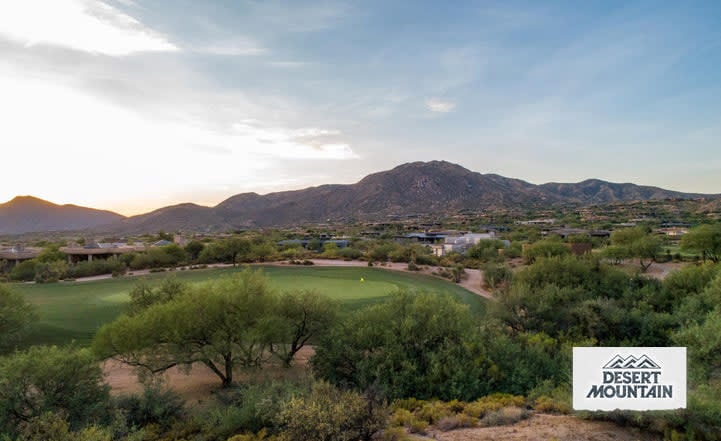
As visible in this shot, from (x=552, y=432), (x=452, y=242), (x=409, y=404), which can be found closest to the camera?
(x=552, y=432)

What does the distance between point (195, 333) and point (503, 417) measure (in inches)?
430

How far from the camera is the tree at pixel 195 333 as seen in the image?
1438 cm

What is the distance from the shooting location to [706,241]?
40.5m

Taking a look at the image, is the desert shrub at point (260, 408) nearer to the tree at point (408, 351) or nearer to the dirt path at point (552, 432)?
the tree at point (408, 351)

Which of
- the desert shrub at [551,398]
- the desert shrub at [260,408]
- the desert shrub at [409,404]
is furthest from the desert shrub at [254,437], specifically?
the desert shrub at [551,398]

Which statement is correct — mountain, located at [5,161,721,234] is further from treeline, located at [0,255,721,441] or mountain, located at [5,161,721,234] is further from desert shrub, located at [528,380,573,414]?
desert shrub, located at [528,380,573,414]

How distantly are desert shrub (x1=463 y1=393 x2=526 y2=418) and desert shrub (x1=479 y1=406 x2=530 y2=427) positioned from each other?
327 mm

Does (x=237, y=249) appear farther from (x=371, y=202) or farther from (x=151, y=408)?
(x=371, y=202)

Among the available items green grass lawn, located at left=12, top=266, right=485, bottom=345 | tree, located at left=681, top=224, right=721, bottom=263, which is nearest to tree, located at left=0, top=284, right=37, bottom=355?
green grass lawn, located at left=12, top=266, right=485, bottom=345

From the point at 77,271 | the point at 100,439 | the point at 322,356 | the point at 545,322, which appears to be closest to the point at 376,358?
the point at 322,356

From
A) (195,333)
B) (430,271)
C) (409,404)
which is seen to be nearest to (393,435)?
(409,404)

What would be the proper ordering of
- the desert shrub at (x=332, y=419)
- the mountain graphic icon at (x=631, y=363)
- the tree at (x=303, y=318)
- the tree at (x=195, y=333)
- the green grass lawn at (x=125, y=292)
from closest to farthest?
the mountain graphic icon at (x=631, y=363), the desert shrub at (x=332, y=419), the tree at (x=195, y=333), the tree at (x=303, y=318), the green grass lawn at (x=125, y=292)

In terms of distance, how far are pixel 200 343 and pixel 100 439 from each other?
7.48 m

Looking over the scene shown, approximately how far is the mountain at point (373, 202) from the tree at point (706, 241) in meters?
112
